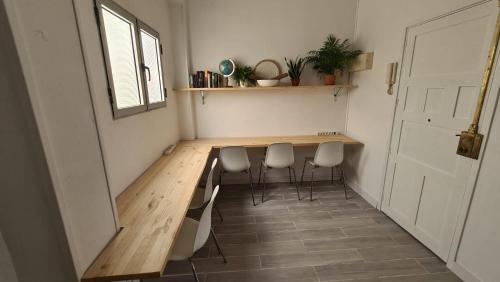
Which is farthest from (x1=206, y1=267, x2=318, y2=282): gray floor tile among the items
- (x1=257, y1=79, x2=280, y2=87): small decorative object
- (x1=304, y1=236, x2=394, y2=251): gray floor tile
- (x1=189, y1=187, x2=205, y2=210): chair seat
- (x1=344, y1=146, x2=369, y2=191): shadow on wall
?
(x1=257, y1=79, x2=280, y2=87): small decorative object

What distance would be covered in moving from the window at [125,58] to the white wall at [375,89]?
2781 mm

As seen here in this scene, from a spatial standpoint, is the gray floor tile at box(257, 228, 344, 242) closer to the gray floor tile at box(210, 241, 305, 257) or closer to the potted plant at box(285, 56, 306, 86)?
the gray floor tile at box(210, 241, 305, 257)

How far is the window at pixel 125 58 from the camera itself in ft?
5.20

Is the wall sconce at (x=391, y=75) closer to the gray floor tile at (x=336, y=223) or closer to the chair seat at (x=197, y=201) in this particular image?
the gray floor tile at (x=336, y=223)

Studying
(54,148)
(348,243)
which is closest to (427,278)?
(348,243)

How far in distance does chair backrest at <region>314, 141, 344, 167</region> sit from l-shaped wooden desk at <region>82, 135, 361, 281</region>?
1611 millimetres

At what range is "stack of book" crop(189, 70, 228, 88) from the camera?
316 cm

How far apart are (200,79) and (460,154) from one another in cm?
303

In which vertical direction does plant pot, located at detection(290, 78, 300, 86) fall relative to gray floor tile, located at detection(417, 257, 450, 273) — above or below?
above

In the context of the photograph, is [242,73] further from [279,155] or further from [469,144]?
[469,144]

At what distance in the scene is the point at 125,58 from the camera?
6.31ft

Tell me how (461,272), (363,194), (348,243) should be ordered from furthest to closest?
(363,194)
(348,243)
(461,272)

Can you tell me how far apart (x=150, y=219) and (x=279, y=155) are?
1.97 m

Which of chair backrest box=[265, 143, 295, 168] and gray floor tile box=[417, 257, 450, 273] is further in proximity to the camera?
chair backrest box=[265, 143, 295, 168]
